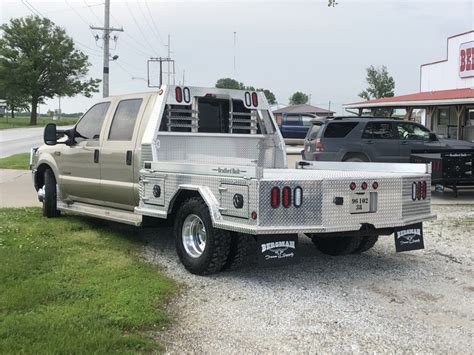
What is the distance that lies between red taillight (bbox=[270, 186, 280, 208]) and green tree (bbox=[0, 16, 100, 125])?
6664 centimetres

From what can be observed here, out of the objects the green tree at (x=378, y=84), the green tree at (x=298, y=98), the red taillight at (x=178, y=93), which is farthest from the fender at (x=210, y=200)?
the green tree at (x=298, y=98)

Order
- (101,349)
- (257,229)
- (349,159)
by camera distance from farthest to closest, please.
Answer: (349,159) < (257,229) < (101,349)

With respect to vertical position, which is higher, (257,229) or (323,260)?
(257,229)

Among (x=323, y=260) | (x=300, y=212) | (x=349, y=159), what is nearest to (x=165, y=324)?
(x=300, y=212)

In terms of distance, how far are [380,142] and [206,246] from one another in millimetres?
9799

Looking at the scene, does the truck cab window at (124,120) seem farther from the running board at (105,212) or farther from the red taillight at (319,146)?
the red taillight at (319,146)


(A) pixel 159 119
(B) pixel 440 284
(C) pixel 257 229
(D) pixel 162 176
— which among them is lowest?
(B) pixel 440 284

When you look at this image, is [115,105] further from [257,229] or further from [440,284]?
[440,284]

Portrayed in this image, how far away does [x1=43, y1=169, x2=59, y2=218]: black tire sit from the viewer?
8883 mm

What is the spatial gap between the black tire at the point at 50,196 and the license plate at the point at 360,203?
5082 mm

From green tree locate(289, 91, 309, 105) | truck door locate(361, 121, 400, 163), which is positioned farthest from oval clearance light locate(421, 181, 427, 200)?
green tree locate(289, 91, 309, 105)

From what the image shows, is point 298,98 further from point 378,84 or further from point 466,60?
point 466,60

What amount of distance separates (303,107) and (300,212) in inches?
2173

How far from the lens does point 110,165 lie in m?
7.54
